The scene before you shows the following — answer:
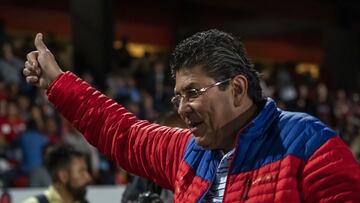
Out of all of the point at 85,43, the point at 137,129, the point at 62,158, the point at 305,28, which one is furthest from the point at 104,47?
the point at 137,129

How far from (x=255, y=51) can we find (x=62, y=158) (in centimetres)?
1684

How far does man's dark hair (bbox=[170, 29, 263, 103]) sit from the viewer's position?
2.19 metres

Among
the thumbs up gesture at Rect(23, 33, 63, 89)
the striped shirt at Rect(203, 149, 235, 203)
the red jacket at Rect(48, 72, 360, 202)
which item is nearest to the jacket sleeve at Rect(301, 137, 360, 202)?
the red jacket at Rect(48, 72, 360, 202)

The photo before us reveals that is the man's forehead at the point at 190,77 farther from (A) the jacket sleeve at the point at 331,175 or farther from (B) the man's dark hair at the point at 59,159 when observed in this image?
(B) the man's dark hair at the point at 59,159

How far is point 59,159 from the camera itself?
5082 mm

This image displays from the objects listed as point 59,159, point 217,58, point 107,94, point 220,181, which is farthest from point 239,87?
point 107,94

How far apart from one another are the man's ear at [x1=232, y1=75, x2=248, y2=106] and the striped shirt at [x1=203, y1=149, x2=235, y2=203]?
135 millimetres

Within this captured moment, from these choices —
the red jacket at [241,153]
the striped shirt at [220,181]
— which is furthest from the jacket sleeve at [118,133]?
the striped shirt at [220,181]

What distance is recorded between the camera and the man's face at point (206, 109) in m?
2.17

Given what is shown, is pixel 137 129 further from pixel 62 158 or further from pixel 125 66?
pixel 125 66

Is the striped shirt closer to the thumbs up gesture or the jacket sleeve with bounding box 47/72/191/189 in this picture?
the jacket sleeve with bounding box 47/72/191/189

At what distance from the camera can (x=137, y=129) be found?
2500 mm

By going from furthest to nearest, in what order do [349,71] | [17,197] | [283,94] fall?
[349,71] → [283,94] → [17,197]

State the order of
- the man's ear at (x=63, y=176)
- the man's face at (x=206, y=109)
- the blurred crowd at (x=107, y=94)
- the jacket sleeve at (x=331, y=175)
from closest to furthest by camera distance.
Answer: the jacket sleeve at (x=331, y=175) < the man's face at (x=206, y=109) < the man's ear at (x=63, y=176) < the blurred crowd at (x=107, y=94)
